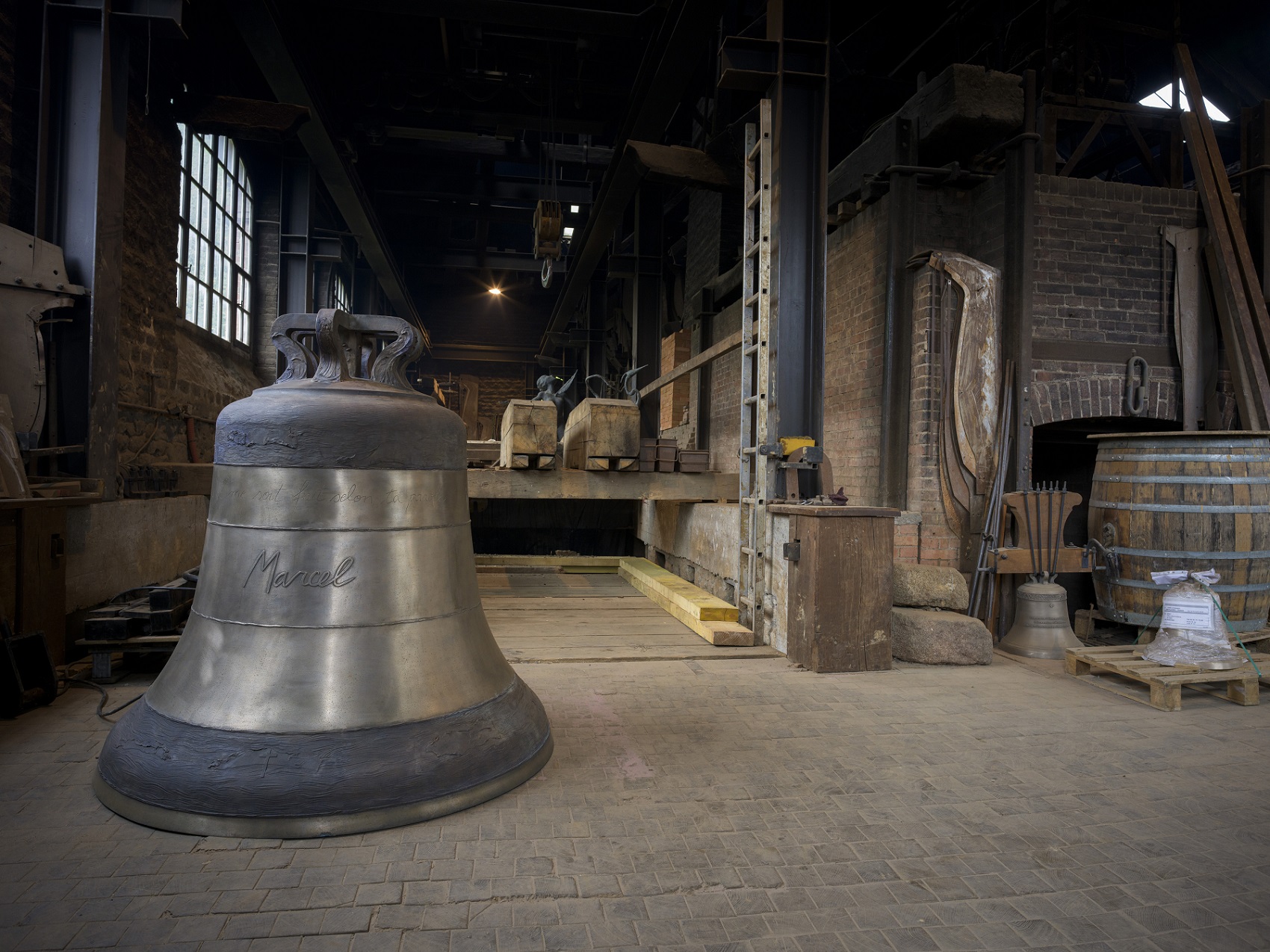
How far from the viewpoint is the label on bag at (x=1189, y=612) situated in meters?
4.27

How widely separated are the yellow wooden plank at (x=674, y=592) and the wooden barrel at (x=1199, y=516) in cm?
294

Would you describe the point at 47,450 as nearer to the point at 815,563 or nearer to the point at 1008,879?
the point at 815,563

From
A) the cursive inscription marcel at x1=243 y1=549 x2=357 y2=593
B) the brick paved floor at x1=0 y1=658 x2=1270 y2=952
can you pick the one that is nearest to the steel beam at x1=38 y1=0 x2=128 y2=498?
the brick paved floor at x1=0 y1=658 x2=1270 y2=952

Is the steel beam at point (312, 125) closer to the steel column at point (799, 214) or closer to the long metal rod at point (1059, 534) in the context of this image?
the steel column at point (799, 214)

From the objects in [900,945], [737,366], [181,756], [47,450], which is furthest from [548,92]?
[900,945]

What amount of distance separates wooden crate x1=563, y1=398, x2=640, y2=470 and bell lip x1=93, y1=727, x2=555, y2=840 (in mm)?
3665

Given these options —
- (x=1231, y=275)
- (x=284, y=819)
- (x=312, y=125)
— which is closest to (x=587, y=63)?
(x=312, y=125)

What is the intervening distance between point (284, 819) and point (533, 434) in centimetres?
407

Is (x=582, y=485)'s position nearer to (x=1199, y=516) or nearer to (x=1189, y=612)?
(x=1189, y=612)

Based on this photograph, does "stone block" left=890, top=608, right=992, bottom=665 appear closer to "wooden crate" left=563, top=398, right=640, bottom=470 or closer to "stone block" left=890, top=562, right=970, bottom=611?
"stone block" left=890, top=562, right=970, bottom=611

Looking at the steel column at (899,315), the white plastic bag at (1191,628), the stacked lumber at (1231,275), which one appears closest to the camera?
the white plastic bag at (1191,628)

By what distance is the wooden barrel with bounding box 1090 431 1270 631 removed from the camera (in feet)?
16.6

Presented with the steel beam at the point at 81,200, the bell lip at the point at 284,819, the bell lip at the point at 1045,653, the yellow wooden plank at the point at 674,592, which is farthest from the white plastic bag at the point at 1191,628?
the steel beam at the point at 81,200

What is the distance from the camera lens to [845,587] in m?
4.48
